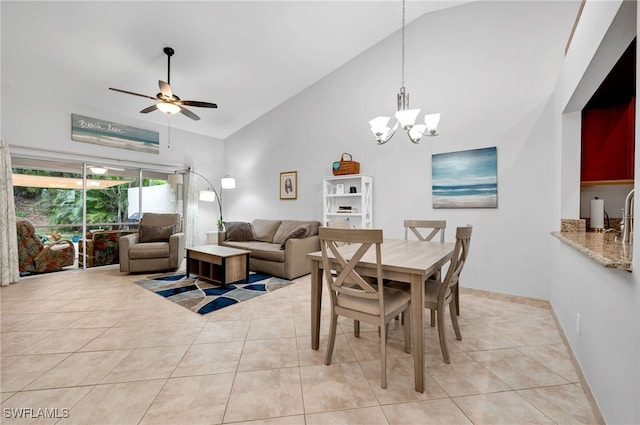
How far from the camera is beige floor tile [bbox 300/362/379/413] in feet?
4.83

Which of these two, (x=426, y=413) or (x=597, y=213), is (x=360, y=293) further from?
(x=597, y=213)

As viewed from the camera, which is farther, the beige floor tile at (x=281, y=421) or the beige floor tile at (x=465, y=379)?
the beige floor tile at (x=465, y=379)

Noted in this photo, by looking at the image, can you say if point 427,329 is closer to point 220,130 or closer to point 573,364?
point 573,364

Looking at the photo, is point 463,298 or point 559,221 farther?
point 463,298

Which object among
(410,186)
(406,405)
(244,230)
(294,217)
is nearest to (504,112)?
(410,186)

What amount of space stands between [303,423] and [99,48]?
15.4 ft

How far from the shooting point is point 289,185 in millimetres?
5293

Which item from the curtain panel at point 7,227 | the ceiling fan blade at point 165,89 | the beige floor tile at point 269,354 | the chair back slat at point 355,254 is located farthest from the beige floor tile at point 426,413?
the curtain panel at point 7,227

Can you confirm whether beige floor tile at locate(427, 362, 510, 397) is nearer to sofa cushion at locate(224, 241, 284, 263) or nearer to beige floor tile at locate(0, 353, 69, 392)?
beige floor tile at locate(0, 353, 69, 392)

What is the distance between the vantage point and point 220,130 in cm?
616

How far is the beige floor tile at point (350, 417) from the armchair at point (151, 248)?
12.6 feet

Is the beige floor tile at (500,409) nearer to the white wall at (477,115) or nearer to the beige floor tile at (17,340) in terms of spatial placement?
the white wall at (477,115)

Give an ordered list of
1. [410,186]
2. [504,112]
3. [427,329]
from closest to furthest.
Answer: [427,329], [504,112], [410,186]

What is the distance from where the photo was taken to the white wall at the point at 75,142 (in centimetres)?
387
